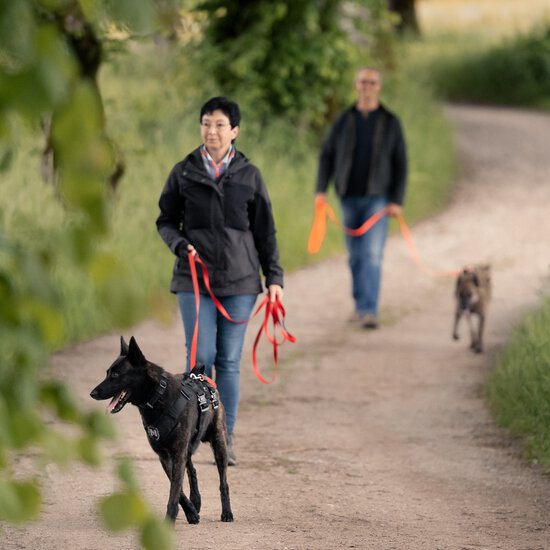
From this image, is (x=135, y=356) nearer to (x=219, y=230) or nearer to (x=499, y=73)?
(x=219, y=230)

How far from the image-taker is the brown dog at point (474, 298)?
10332 millimetres

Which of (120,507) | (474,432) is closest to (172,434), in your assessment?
(474,432)

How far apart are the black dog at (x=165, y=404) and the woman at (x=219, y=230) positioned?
3.29 ft

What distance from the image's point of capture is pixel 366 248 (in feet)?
36.7

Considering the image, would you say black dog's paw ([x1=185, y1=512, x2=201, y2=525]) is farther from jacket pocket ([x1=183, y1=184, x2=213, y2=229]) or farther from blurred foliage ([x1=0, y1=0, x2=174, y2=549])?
blurred foliage ([x1=0, y1=0, x2=174, y2=549])

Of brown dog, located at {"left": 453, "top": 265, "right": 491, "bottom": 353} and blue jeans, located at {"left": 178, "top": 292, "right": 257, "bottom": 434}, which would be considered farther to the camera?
brown dog, located at {"left": 453, "top": 265, "right": 491, "bottom": 353}

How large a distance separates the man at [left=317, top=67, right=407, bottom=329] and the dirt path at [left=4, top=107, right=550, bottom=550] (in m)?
0.58

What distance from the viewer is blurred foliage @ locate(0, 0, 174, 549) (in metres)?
1.81

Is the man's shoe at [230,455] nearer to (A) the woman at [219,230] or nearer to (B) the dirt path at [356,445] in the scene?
(B) the dirt path at [356,445]

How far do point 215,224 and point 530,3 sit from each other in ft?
129

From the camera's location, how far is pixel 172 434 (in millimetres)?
5582

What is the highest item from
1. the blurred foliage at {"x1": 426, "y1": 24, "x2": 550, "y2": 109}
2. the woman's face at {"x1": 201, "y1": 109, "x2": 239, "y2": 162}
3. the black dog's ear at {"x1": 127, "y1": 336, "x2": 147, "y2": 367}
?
the blurred foliage at {"x1": 426, "y1": 24, "x2": 550, "y2": 109}

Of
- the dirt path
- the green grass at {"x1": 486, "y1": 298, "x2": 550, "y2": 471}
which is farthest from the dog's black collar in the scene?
the green grass at {"x1": 486, "y1": 298, "x2": 550, "y2": 471}

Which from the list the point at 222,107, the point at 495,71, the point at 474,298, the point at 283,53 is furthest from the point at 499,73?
the point at 222,107
